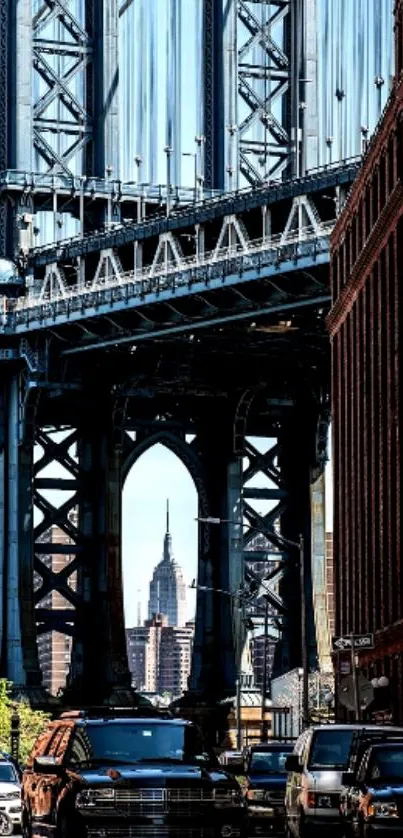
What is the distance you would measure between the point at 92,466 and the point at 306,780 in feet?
306

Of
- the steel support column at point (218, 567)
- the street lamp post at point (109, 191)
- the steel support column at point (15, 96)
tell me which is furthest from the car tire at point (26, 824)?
the steel support column at point (218, 567)

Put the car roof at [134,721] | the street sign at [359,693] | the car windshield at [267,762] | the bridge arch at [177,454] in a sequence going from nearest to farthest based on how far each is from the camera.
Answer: the car roof at [134,721] < the car windshield at [267,762] < the street sign at [359,693] < the bridge arch at [177,454]

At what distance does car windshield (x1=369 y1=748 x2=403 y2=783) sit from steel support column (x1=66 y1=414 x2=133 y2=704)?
9192cm

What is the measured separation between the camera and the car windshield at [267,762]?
52500 millimetres

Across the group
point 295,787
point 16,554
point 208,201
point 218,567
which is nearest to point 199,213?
point 208,201

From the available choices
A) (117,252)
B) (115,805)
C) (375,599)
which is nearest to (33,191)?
(117,252)

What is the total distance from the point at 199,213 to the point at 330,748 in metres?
77.0

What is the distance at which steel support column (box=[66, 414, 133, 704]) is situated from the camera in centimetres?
13025

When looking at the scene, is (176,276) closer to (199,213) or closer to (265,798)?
(199,213)

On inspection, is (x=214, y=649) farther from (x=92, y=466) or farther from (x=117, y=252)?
(x=117, y=252)

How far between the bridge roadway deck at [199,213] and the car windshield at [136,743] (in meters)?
75.9

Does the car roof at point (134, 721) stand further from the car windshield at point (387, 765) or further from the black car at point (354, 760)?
the black car at point (354, 760)

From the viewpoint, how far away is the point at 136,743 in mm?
33812

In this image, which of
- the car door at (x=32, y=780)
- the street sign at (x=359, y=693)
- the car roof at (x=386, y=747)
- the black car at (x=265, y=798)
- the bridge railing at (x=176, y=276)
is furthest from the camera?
the bridge railing at (x=176, y=276)
